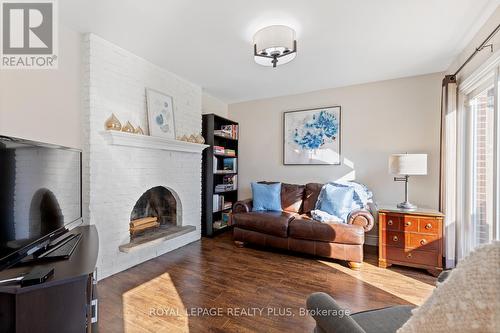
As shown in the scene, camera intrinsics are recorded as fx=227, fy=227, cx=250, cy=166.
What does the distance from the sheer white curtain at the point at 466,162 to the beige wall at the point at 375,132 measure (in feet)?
1.14

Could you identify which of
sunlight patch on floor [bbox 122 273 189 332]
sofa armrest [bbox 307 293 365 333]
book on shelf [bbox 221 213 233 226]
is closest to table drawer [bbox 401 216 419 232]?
sofa armrest [bbox 307 293 365 333]

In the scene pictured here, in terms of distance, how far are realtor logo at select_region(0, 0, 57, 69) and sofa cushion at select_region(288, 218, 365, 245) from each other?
297 centimetres

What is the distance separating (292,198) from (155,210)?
6.67 ft

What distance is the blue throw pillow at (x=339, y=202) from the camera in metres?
2.88

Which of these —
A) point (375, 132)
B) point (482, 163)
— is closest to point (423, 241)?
point (482, 163)

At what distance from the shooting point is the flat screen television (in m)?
1.08

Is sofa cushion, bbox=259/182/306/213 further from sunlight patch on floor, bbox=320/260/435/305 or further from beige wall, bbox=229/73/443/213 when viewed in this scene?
sunlight patch on floor, bbox=320/260/435/305

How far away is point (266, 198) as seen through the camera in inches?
135

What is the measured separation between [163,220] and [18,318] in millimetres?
2438

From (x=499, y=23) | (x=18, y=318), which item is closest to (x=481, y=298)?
(x=18, y=318)

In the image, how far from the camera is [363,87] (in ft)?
11.1

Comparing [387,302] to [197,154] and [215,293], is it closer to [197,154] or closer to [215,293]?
[215,293]

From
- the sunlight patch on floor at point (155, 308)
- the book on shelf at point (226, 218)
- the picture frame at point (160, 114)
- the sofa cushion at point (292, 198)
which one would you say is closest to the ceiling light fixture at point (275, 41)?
the picture frame at point (160, 114)

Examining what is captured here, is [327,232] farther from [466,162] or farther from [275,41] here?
[275,41]
